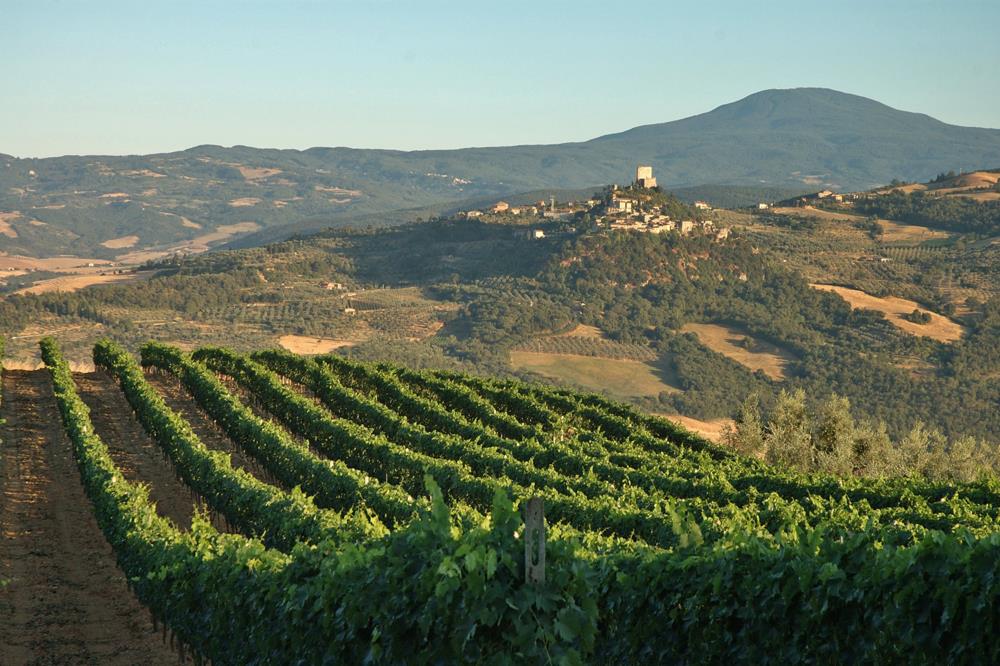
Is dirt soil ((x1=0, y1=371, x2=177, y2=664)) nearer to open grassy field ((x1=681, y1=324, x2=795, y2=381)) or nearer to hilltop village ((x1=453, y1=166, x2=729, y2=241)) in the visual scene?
open grassy field ((x1=681, y1=324, x2=795, y2=381))

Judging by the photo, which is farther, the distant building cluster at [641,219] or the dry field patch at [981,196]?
the dry field patch at [981,196]

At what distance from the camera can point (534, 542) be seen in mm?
8180

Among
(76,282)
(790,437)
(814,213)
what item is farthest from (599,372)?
(814,213)

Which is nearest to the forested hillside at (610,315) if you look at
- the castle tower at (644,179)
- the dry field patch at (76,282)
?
the dry field patch at (76,282)

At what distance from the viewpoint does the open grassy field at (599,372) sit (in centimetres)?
10444

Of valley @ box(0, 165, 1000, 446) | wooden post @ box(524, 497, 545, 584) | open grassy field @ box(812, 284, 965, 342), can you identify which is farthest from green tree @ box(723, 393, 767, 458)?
open grassy field @ box(812, 284, 965, 342)

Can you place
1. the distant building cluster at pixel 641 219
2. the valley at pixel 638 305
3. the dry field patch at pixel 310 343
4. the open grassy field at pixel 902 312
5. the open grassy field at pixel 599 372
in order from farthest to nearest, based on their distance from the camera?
the distant building cluster at pixel 641 219
the open grassy field at pixel 902 312
the dry field patch at pixel 310 343
the open grassy field at pixel 599 372
the valley at pixel 638 305

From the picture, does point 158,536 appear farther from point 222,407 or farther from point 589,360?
point 589,360

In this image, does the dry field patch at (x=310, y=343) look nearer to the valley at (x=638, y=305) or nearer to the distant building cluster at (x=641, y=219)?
the valley at (x=638, y=305)

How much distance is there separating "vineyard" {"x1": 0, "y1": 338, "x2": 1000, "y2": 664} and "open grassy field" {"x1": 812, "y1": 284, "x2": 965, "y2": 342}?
77.3 metres

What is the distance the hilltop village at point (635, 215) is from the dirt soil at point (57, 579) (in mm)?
122110

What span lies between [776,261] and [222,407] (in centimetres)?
11273

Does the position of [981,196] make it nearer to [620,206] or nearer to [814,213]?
[814,213]

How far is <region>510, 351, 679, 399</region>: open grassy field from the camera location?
343ft
